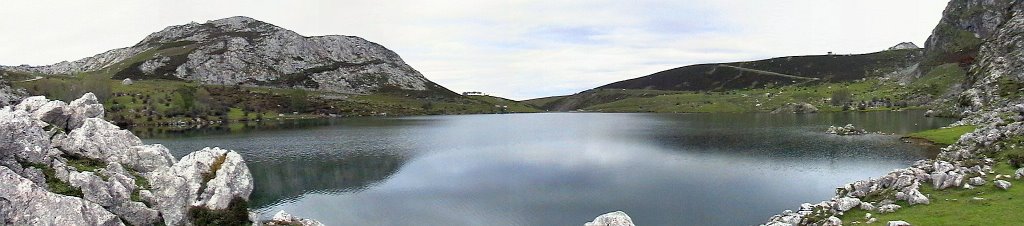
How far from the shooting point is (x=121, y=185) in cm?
3712

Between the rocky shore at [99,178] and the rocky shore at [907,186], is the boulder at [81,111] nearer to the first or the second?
the rocky shore at [99,178]

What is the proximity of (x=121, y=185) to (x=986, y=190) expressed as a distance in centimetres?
5548

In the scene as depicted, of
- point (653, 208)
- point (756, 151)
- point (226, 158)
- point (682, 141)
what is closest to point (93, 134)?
point (226, 158)

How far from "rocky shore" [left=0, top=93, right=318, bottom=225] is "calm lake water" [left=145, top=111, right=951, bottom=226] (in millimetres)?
9106

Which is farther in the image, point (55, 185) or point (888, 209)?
point (55, 185)

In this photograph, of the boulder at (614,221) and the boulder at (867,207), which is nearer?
the boulder at (614,221)

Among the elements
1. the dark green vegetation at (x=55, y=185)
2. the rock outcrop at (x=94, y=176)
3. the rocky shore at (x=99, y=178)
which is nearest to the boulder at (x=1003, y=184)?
the rocky shore at (x=99, y=178)

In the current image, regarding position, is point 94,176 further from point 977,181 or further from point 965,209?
point 977,181

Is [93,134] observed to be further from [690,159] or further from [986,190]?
[690,159]

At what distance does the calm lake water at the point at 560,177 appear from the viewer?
48719 mm

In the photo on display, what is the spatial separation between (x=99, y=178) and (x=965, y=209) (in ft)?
172

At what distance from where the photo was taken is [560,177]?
6744cm

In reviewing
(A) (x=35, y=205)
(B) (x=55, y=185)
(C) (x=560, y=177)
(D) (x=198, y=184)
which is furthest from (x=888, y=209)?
(B) (x=55, y=185)

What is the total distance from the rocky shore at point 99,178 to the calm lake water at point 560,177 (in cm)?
911
